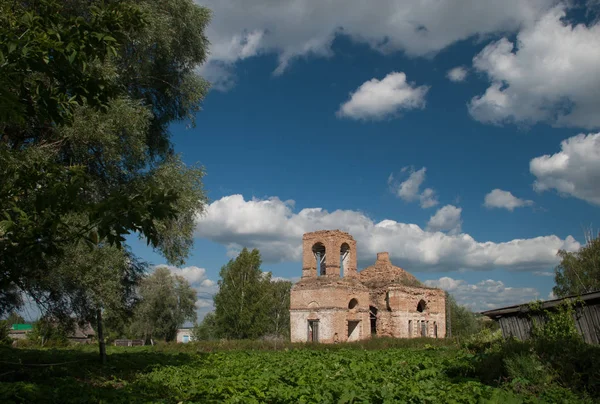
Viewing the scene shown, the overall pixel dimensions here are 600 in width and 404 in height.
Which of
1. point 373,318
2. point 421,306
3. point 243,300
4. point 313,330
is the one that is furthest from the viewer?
point 243,300

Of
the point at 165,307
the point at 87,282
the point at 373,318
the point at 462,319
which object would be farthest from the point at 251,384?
the point at 462,319

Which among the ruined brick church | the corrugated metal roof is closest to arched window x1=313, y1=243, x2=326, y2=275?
the ruined brick church

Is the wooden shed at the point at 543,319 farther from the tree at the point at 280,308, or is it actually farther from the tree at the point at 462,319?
the tree at the point at 462,319

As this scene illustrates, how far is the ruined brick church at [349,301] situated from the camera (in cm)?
2898

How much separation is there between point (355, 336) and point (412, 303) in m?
4.99

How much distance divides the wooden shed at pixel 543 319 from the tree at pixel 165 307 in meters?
35.1

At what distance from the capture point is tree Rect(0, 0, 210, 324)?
4691mm

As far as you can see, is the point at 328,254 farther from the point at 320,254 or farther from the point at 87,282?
the point at 87,282

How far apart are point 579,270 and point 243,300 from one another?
88.5 feet

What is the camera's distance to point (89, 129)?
11180 mm

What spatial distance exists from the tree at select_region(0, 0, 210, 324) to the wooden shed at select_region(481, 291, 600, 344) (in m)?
10.1

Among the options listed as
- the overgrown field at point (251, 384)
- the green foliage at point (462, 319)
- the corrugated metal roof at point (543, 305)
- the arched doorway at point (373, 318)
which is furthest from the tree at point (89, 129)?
the green foliage at point (462, 319)

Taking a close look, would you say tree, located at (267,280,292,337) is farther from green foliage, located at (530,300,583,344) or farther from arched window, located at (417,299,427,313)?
green foliage, located at (530,300,583,344)

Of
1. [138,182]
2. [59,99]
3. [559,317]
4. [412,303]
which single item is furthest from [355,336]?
[59,99]
